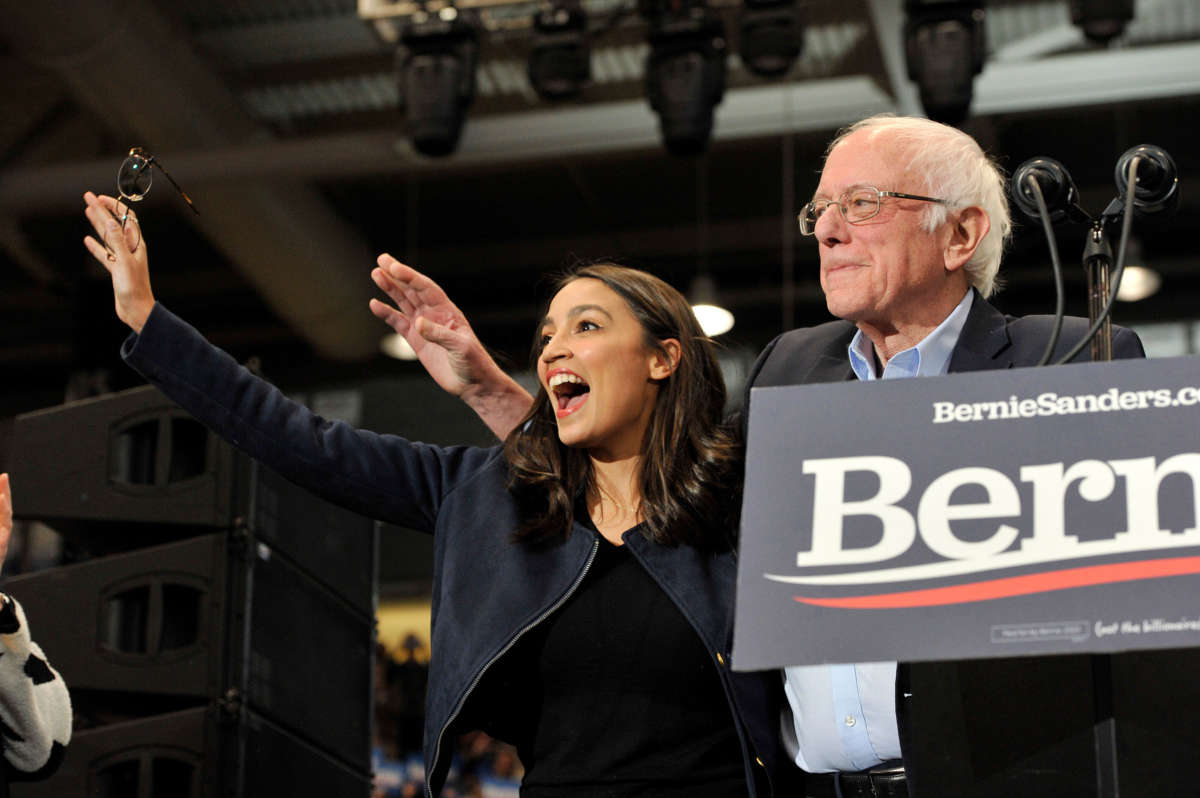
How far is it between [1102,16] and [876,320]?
2.76 metres

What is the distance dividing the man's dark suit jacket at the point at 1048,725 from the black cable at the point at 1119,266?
0.91 ft

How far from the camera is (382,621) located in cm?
795

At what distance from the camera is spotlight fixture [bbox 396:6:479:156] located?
4.97 m

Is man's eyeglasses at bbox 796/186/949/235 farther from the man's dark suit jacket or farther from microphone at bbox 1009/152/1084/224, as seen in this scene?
the man's dark suit jacket

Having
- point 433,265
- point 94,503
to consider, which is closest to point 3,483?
point 94,503

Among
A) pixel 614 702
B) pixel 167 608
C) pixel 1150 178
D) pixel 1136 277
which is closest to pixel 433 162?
pixel 1136 277

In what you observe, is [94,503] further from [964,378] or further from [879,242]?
[964,378]

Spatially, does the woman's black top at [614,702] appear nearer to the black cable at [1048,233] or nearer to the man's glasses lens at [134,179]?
the black cable at [1048,233]

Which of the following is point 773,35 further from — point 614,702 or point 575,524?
point 614,702

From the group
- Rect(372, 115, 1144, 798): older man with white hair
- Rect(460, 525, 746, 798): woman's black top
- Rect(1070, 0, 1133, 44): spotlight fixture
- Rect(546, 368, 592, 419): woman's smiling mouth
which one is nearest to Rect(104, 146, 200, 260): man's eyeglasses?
Rect(372, 115, 1144, 798): older man with white hair

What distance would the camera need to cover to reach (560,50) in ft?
16.2

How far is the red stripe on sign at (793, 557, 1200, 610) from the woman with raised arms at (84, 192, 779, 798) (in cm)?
69

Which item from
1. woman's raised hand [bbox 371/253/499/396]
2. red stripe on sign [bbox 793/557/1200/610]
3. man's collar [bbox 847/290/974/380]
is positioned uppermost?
woman's raised hand [bbox 371/253/499/396]

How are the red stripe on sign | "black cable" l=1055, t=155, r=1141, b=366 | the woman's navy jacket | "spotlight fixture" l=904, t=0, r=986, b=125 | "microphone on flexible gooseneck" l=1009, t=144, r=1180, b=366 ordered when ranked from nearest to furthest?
the red stripe on sign < "black cable" l=1055, t=155, r=1141, b=366 < "microphone on flexible gooseneck" l=1009, t=144, r=1180, b=366 < the woman's navy jacket < "spotlight fixture" l=904, t=0, r=986, b=125
